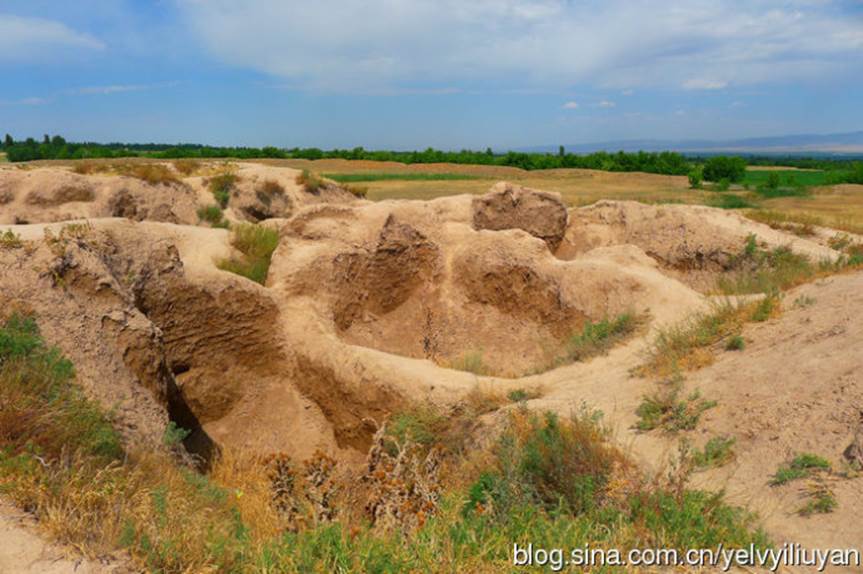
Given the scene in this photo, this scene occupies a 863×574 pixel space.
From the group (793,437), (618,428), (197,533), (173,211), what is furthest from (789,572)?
(173,211)

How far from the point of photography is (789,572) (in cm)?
358

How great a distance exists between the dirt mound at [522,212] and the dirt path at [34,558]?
10.8 meters

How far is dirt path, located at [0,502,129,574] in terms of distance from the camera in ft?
9.05

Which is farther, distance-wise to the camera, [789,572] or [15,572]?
[789,572]

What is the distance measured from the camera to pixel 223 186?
18766 mm

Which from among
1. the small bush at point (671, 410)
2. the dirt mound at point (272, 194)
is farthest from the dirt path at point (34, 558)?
the dirt mound at point (272, 194)

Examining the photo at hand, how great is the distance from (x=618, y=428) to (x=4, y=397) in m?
4.73

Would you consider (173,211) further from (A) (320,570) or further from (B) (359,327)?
(A) (320,570)

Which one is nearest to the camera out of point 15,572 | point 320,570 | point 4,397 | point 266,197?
point 15,572

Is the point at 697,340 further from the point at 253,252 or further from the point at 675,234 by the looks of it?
the point at 675,234

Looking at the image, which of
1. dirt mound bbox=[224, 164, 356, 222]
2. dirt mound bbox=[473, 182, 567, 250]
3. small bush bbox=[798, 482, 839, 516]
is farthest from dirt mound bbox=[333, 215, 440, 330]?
dirt mound bbox=[224, 164, 356, 222]

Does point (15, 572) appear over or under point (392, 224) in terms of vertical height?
under

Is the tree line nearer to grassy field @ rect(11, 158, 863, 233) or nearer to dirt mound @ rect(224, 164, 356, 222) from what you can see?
grassy field @ rect(11, 158, 863, 233)

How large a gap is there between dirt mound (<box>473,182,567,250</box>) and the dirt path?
1082 centimetres
